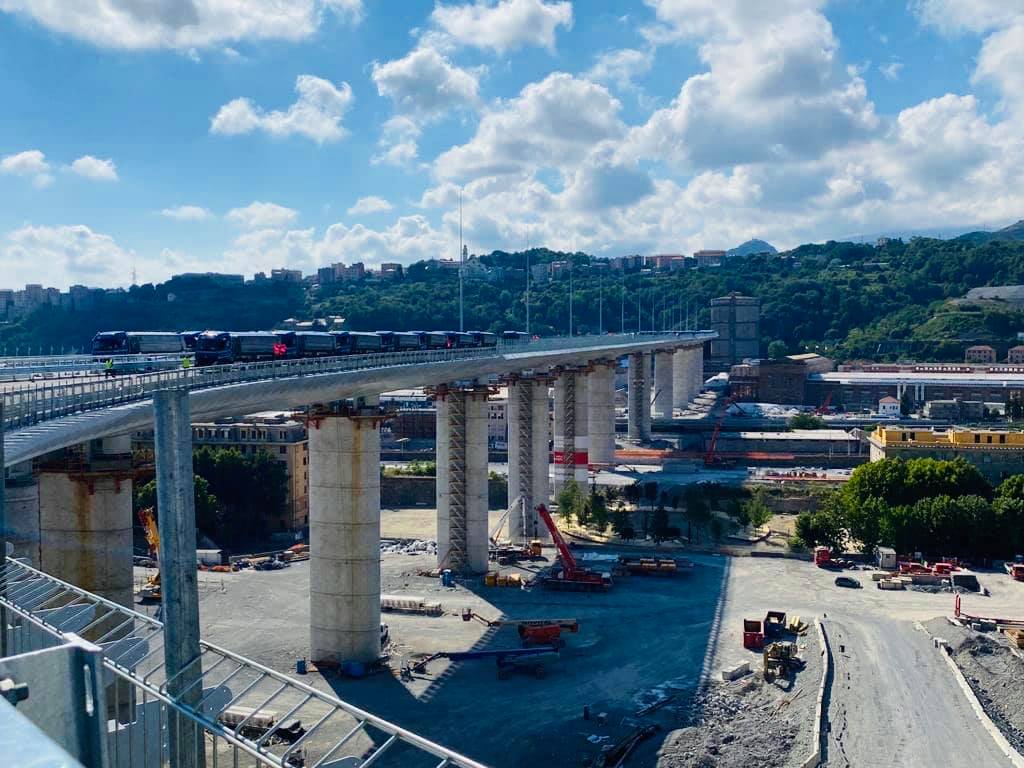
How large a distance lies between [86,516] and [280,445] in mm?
46663

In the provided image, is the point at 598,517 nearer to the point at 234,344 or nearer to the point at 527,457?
the point at 527,457

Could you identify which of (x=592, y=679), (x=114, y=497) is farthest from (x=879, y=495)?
(x=114, y=497)

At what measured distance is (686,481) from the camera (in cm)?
9400

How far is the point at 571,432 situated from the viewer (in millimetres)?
84438

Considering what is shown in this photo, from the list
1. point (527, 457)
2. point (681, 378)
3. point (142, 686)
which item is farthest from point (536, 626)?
point (681, 378)

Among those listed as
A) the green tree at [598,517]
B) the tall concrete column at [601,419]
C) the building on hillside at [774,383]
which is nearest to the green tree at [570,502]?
the green tree at [598,517]

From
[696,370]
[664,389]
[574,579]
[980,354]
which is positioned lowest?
[574,579]

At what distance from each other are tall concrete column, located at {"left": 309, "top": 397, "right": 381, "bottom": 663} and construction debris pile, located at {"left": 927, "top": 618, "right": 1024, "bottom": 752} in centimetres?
2508

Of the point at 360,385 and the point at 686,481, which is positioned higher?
the point at 360,385

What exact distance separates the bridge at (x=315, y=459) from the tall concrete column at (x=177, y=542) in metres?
0.02

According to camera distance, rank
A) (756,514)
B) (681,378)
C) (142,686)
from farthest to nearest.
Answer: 1. (681,378)
2. (756,514)
3. (142,686)

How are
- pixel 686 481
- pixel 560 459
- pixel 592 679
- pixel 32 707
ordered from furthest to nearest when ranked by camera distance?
pixel 686 481, pixel 560 459, pixel 592 679, pixel 32 707

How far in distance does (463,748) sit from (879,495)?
44918 mm

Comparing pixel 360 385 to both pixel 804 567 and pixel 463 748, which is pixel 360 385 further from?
pixel 804 567
